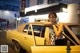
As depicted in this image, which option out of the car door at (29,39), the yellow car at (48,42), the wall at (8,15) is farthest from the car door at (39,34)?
the wall at (8,15)

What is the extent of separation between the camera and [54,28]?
5.26m

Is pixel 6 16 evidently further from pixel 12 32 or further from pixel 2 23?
pixel 12 32

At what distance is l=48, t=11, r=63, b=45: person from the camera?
16.6ft

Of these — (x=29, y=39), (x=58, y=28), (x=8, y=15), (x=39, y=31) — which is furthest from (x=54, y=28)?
(x=8, y=15)

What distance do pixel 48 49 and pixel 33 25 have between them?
2.22m

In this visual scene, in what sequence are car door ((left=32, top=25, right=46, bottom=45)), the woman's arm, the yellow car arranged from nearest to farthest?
1. the yellow car
2. the woman's arm
3. car door ((left=32, top=25, right=46, bottom=45))

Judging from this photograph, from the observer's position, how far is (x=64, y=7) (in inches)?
677

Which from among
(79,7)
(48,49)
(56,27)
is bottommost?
(48,49)

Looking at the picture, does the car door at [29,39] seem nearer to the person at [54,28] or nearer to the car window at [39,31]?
the car window at [39,31]

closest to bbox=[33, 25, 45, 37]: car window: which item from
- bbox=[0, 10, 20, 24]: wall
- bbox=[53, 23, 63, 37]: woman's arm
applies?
bbox=[53, 23, 63, 37]: woman's arm

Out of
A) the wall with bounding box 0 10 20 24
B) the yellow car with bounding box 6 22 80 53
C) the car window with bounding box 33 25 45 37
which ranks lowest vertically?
the yellow car with bounding box 6 22 80 53

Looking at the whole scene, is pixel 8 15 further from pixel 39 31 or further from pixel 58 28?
pixel 58 28

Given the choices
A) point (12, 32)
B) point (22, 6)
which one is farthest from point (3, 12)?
point (12, 32)

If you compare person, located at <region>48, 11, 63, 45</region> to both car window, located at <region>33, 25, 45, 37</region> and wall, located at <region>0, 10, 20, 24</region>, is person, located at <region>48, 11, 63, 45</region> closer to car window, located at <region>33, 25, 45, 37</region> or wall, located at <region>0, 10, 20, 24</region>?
car window, located at <region>33, 25, 45, 37</region>
